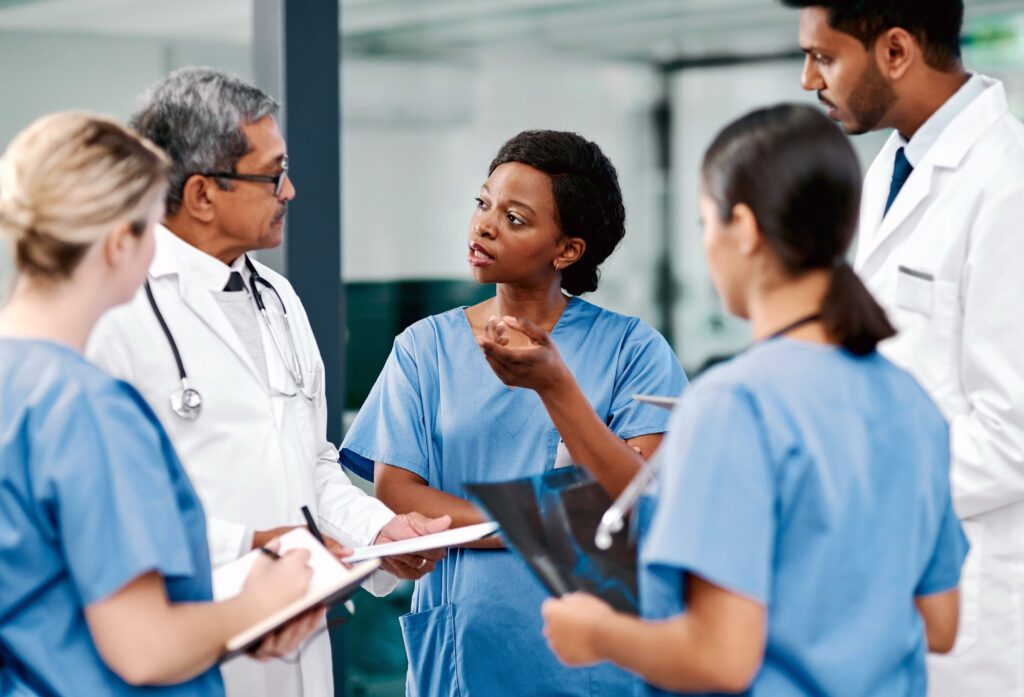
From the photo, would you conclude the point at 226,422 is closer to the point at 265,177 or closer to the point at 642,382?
the point at 265,177

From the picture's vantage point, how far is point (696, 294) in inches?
225

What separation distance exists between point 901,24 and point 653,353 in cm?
70

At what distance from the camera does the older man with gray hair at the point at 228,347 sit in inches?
70.8

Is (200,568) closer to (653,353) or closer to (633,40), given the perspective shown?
(653,353)

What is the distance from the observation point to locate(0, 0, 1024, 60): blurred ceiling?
11.4ft

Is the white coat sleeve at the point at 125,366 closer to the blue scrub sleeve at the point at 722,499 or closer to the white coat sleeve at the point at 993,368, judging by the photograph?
the blue scrub sleeve at the point at 722,499

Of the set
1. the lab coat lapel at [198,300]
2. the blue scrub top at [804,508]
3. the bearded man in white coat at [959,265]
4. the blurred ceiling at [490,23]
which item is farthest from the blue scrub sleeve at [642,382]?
the blurred ceiling at [490,23]

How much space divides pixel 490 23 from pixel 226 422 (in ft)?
11.5

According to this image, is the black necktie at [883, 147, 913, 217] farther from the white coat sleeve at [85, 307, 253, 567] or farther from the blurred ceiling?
the blurred ceiling

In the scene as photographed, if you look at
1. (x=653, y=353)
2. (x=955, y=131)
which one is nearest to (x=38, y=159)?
(x=653, y=353)

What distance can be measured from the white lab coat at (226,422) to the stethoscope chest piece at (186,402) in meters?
0.01

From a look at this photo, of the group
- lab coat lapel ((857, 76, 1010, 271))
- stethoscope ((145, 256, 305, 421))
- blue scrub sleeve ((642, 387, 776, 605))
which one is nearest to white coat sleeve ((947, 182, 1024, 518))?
lab coat lapel ((857, 76, 1010, 271))

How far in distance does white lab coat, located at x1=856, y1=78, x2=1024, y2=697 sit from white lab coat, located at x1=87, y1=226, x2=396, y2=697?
93 centimetres

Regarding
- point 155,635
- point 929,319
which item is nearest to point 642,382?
point 929,319
